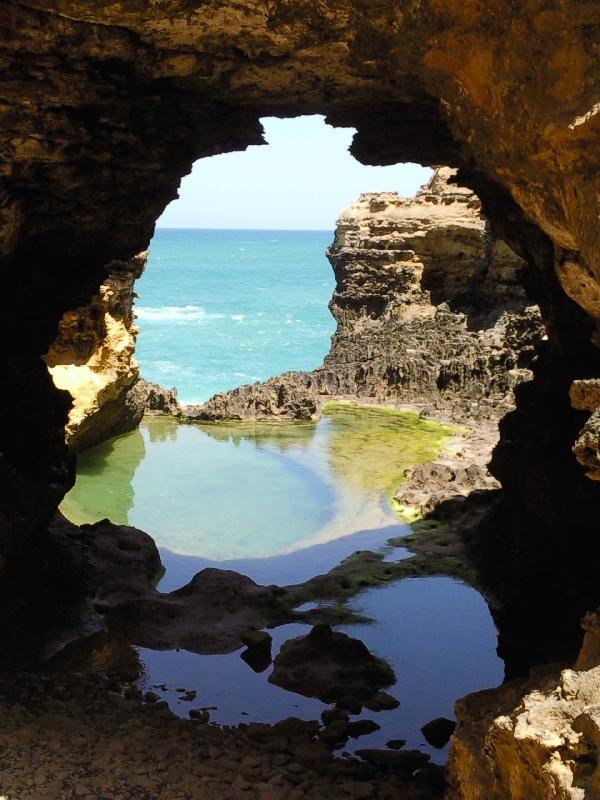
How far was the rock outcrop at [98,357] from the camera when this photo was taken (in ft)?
58.9

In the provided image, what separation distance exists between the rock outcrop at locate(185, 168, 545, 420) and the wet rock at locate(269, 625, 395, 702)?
1303 cm

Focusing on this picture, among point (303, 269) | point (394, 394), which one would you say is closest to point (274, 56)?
point (394, 394)

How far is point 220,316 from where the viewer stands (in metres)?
87.9

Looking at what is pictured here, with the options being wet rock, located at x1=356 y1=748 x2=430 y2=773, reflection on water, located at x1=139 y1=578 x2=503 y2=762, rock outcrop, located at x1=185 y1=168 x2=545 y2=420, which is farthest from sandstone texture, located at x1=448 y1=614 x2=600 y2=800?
rock outcrop, located at x1=185 y1=168 x2=545 y2=420

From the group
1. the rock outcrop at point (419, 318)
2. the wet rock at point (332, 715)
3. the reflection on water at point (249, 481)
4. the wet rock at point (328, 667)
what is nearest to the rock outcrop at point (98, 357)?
the reflection on water at point (249, 481)

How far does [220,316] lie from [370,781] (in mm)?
82003

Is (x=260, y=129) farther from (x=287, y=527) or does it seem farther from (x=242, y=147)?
(x=287, y=527)

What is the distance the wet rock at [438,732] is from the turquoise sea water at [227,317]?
132 ft

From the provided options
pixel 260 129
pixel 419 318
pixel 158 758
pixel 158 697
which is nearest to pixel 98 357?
pixel 260 129

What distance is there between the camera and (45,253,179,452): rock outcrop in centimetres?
1794

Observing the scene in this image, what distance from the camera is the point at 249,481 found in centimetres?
1691

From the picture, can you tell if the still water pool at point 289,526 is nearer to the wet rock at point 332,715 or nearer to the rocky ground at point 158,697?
the wet rock at point 332,715

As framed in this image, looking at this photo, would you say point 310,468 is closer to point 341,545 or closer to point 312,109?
point 341,545

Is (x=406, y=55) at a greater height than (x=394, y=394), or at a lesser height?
greater
